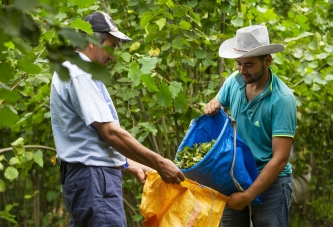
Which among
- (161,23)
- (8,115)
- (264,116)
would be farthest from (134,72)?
(8,115)

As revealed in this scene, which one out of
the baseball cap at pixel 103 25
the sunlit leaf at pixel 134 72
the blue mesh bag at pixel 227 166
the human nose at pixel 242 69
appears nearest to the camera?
the blue mesh bag at pixel 227 166

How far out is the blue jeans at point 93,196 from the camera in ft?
10.7

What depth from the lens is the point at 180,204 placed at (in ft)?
11.2

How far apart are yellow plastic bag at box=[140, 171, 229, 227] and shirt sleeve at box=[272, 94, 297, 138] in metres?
0.47

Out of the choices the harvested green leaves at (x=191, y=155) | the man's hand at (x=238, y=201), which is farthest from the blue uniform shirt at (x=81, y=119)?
the man's hand at (x=238, y=201)

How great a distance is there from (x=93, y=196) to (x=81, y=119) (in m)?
0.40

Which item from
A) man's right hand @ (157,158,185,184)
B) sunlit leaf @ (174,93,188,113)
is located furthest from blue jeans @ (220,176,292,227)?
sunlit leaf @ (174,93,188,113)

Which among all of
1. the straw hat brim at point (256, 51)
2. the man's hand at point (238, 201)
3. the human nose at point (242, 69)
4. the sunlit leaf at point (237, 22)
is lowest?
the man's hand at point (238, 201)

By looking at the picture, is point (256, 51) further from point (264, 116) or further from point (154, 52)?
point (154, 52)

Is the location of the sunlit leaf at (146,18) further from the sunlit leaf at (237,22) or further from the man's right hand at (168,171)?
the man's right hand at (168,171)

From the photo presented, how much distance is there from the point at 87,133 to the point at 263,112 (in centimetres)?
98

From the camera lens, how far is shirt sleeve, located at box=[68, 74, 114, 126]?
3205 mm

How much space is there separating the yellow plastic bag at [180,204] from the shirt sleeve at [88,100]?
522 millimetres

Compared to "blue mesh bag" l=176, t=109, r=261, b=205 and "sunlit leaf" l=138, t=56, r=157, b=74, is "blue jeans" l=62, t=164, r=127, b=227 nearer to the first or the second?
"blue mesh bag" l=176, t=109, r=261, b=205
